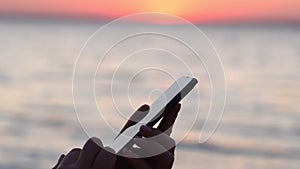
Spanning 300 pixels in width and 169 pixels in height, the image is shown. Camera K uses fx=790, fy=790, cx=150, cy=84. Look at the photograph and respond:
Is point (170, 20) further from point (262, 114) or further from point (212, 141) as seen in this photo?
point (262, 114)

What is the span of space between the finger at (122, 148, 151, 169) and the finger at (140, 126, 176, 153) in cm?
4

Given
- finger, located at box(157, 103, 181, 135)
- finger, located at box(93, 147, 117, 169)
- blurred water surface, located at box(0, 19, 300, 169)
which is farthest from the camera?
blurred water surface, located at box(0, 19, 300, 169)

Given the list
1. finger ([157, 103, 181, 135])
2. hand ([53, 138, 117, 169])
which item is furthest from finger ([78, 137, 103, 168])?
finger ([157, 103, 181, 135])

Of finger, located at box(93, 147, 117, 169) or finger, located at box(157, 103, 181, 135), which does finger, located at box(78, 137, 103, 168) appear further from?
finger, located at box(157, 103, 181, 135)

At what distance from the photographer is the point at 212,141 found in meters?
7.36

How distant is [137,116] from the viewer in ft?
4.25

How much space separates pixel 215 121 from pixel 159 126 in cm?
9

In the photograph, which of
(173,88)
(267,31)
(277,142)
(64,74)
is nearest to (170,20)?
(173,88)

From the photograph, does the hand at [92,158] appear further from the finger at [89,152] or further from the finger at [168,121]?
the finger at [168,121]

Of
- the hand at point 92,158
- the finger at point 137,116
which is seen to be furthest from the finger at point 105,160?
the finger at point 137,116

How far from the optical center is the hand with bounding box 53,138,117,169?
1.16 meters

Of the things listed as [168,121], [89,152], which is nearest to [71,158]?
[89,152]

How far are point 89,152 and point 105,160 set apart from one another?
0.03 m

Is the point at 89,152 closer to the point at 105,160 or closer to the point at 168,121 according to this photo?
the point at 105,160
